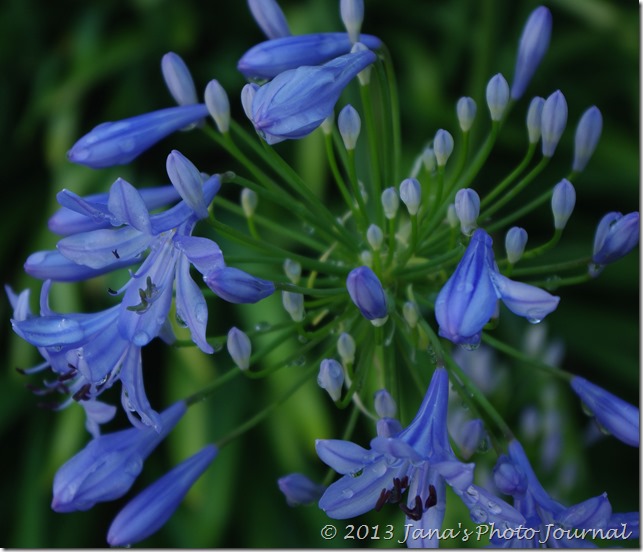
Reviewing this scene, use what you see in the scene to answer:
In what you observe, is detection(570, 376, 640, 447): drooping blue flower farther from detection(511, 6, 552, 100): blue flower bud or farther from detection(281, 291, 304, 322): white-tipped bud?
detection(511, 6, 552, 100): blue flower bud

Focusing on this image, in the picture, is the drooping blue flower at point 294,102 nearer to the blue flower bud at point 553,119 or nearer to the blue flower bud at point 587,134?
the blue flower bud at point 553,119

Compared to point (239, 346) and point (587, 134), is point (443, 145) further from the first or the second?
point (239, 346)

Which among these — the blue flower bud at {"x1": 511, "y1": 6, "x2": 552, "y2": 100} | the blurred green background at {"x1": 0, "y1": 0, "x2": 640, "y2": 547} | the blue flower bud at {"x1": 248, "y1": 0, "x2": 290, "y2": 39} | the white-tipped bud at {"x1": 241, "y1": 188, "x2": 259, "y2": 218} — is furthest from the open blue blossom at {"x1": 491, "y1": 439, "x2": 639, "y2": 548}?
the blurred green background at {"x1": 0, "y1": 0, "x2": 640, "y2": 547}

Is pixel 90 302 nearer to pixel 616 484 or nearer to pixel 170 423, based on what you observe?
pixel 170 423

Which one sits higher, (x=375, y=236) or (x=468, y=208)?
(x=468, y=208)

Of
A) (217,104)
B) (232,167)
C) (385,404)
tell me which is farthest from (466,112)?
(232,167)

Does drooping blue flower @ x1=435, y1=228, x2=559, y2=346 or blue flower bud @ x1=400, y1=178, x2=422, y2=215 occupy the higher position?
blue flower bud @ x1=400, y1=178, x2=422, y2=215
